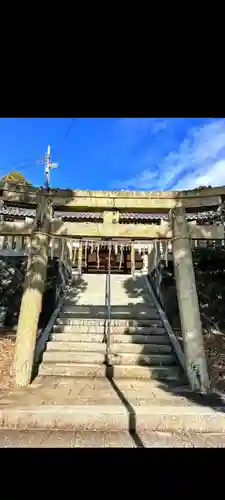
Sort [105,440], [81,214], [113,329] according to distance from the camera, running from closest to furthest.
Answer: [105,440] → [113,329] → [81,214]

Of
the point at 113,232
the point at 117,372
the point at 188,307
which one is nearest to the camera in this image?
the point at 188,307

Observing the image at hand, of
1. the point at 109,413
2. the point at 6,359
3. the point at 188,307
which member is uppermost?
the point at 188,307

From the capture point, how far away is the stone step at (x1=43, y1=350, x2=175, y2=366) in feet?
23.5

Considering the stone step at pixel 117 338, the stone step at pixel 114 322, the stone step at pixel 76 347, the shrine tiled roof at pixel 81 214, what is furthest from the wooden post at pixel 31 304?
the shrine tiled roof at pixel 81 214

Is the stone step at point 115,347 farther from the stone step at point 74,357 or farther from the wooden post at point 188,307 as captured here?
the wooden post at point 188,307

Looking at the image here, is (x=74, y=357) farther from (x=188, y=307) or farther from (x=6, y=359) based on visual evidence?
(x=188, y=307)

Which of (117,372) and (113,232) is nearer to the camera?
(117,372)

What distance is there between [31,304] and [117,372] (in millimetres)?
2356

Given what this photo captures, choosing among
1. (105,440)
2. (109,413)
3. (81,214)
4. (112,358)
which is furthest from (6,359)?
(81,214)

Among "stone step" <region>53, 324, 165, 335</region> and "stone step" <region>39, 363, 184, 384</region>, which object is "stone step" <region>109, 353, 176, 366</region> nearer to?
"stone step" <region>39, 363, 184, 384</region>

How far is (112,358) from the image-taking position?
7.16 meters
